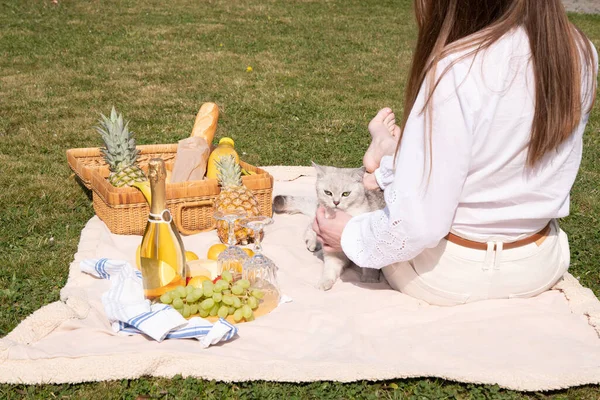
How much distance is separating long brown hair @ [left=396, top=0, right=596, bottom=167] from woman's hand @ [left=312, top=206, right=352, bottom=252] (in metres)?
0.86

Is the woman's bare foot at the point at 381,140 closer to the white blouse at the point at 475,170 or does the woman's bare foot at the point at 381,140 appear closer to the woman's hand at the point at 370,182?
the woman's hand at the point at 370,182

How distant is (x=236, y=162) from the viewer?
470 centimetres

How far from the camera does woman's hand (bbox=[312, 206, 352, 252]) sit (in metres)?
3.42

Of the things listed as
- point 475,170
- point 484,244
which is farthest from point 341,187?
point 475,170

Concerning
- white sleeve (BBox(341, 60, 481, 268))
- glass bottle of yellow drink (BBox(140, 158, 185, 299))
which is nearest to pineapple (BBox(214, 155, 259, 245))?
glass bottle of yellow drink (BBox(140, 158, 185, 299))

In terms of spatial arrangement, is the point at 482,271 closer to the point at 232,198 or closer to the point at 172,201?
the point at 232,198

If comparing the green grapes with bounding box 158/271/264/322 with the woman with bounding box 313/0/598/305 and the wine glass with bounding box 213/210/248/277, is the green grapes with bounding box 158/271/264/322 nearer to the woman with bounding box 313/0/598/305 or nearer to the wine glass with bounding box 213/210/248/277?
the wine glass with bounding box 213/210/248/277

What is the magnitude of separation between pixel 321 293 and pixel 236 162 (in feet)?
4.57

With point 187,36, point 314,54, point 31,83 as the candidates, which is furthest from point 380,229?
point 187,36

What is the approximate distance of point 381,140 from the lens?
4.21 metres

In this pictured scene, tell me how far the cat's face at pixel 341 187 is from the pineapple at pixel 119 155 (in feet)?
4.63

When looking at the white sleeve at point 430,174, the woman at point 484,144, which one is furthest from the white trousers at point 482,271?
the white sleeve at point 430,174

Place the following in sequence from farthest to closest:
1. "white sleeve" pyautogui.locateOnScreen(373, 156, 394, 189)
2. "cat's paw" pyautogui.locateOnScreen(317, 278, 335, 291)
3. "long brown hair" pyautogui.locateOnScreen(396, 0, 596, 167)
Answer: "white sleeve" pyautogui.locateOnScreen(373, 156, 394, 189), "cat's paw" pyautogui.locateOnScreen(317, 278, 335, 291), "long brown hair" pyautogui.locateOnScreen(396, 0, 596, 167)

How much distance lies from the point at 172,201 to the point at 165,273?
1.06m
